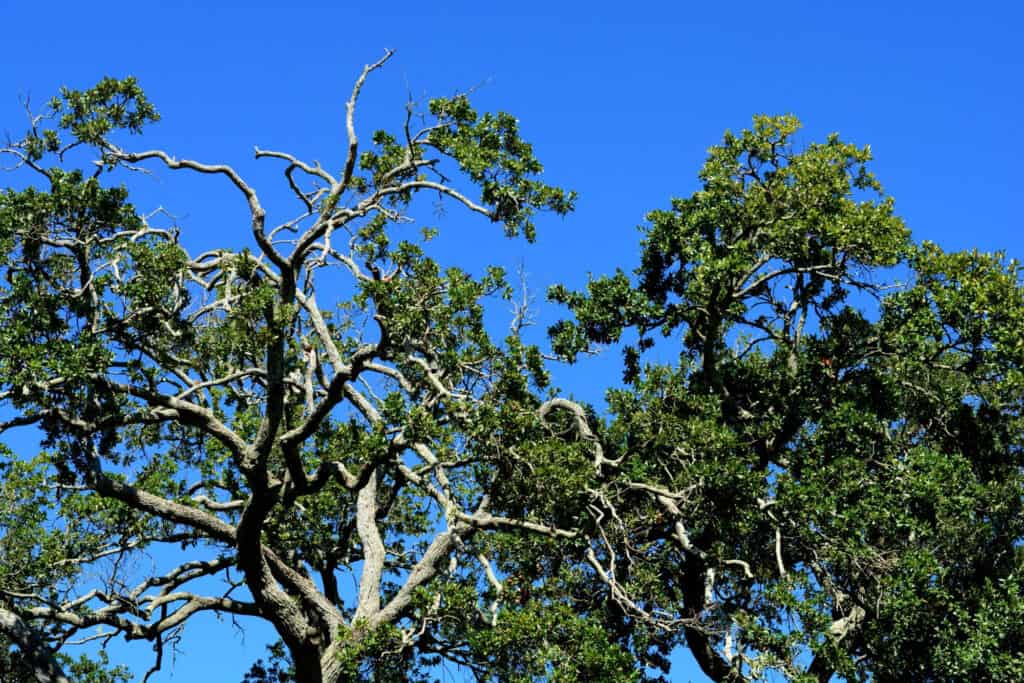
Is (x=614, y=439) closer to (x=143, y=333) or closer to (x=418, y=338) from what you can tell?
(x=418, y=338)

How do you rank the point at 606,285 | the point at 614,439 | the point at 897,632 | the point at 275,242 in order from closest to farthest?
1. the point at 275,242
2. the point at 897,632
3. the point at 614,439
4. the point at 606,285

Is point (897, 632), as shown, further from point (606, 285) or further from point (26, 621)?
point (26, 621)

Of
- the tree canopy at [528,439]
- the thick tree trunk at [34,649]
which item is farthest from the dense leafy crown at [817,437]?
the thick tree trunk at [34,649]

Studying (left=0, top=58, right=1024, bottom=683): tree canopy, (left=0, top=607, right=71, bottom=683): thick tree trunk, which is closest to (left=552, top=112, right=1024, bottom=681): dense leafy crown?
(left=0, top=58, right=1024, bottom=683): tree canopy

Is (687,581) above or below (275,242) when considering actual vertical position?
below

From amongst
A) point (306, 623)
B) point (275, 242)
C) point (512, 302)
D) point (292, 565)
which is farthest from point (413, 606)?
point (275, 242)

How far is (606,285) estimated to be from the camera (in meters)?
18.2

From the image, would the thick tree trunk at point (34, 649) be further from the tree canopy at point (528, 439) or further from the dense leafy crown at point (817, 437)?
the dense leafy crown at point (817, 437)

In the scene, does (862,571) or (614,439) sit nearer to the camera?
(862,571)

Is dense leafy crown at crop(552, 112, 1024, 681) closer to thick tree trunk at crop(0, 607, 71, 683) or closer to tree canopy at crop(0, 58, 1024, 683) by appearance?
tree canopy at crop(0, 58, 1024, 683)

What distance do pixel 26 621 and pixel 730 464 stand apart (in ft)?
30.7

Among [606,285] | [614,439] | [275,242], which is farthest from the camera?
[606,285]

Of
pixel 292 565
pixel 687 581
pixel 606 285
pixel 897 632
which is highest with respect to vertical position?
pixel 606 285

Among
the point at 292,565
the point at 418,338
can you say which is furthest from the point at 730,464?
the point at 292,565
